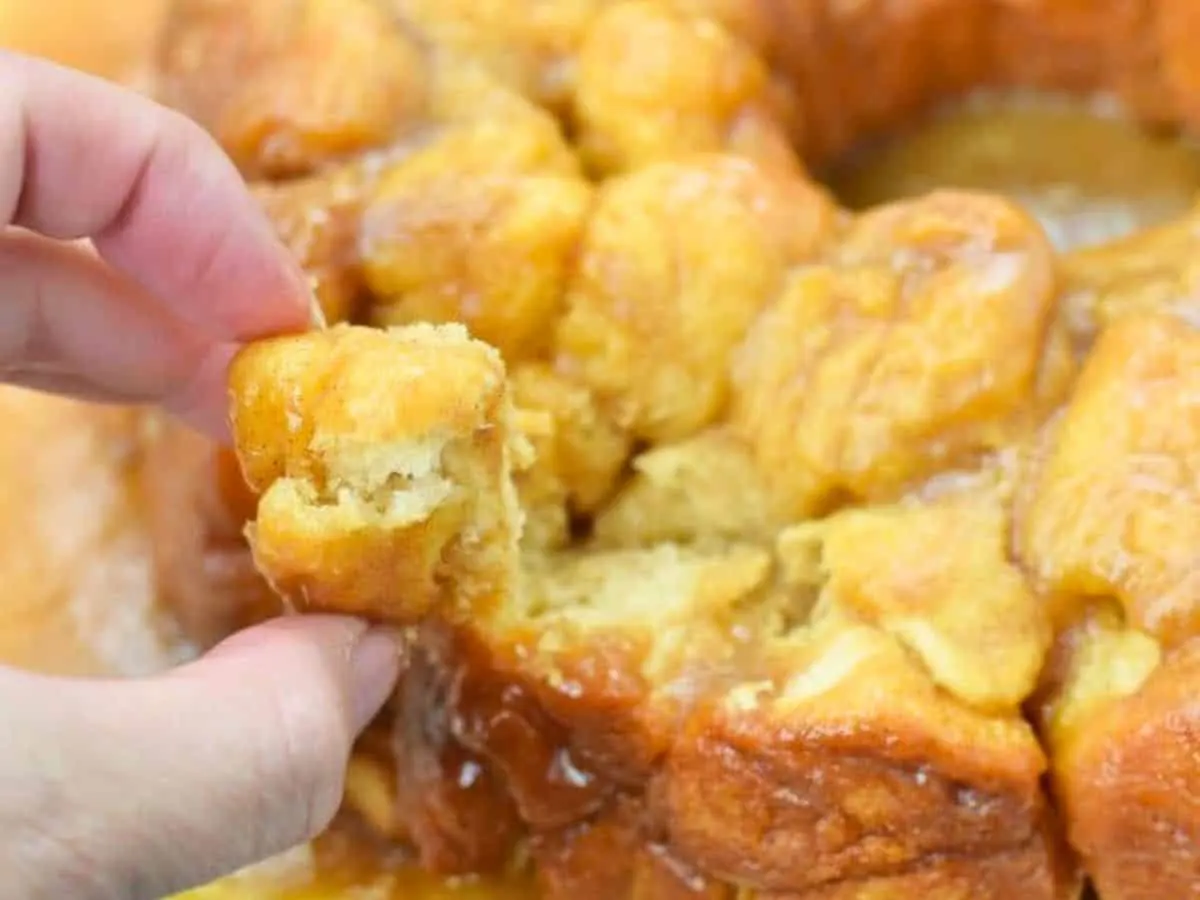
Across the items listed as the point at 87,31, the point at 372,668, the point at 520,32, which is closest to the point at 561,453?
the point at 372,668

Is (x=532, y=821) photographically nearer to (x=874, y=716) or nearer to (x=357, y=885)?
(x=357, y=885)

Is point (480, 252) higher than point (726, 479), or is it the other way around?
point (480, 252)

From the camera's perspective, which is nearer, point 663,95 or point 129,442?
point 663,95

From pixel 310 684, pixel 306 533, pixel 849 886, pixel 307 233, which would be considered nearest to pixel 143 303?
pixel 307 233

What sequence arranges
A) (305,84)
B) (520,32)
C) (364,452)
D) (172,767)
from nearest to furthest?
(172,767) → (364,452) → (305,84) → (520,32)

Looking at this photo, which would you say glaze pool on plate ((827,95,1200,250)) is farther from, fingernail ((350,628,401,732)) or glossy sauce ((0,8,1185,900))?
fingernail ((350,628,401,732))

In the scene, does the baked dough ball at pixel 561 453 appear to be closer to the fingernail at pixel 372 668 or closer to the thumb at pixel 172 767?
the fingernail at pixel 372 668

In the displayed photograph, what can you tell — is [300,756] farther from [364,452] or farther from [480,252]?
[480,252]

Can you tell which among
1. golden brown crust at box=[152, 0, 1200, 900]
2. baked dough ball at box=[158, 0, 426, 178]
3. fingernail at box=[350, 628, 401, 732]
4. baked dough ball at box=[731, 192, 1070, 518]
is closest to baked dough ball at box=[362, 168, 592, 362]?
golden brown crust at box=[152, 0, 1200, 900]
